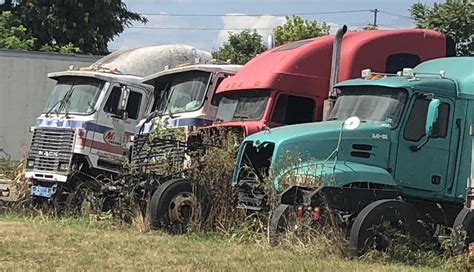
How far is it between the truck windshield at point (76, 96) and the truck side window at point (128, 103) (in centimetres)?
27

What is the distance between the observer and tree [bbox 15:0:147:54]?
4047 cm

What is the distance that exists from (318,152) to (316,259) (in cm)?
182

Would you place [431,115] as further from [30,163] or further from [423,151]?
[30,163]

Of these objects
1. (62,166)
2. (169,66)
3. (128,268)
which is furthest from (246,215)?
(169,66)

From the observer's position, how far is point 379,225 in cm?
1103

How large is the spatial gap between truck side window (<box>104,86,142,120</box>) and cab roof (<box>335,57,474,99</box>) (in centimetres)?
575

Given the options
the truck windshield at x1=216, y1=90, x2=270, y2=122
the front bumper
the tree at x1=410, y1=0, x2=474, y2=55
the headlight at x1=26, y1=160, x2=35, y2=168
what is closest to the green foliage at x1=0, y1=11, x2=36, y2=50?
the tree at x1=410, y1=0, x2=474, y2=55

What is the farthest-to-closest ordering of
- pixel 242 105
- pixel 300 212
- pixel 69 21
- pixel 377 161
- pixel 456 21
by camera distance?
1. pixel 69 21
2. pixel 456 21
3. pixel 242 105
4. pixel 377 161
5. pixel 300 212

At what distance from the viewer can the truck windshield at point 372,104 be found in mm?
12172

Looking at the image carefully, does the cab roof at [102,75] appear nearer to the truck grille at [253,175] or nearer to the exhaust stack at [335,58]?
the exhaust stack at [335,58]

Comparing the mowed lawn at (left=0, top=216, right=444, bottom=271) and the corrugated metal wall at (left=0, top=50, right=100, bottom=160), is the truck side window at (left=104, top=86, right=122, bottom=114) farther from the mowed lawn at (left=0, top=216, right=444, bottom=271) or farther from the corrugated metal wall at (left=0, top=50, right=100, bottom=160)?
the corrugated metal wall at (left=0, top=50, right=100, bottom=160)

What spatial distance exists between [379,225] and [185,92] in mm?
6218

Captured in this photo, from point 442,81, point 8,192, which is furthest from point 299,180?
point 8,192

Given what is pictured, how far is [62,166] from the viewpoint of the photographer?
55.5 feet
